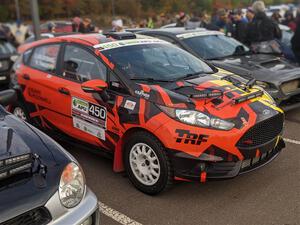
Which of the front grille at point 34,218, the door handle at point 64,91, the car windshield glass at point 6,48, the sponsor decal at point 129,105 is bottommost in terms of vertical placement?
the car windshield glass at point 6,48

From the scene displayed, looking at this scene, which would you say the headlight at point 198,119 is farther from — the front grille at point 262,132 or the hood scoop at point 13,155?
the hood scoop at point 13,155

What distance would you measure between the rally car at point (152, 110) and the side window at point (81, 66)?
12mm

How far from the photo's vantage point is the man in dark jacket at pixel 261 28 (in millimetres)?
8164

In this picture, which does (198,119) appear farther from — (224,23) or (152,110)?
(224,23)

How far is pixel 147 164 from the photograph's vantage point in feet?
12.9

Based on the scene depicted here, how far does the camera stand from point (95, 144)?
4547 mm

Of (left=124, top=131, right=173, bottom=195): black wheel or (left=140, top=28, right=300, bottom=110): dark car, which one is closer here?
(left=124, top=131, right=173, bottom=195): black wheel

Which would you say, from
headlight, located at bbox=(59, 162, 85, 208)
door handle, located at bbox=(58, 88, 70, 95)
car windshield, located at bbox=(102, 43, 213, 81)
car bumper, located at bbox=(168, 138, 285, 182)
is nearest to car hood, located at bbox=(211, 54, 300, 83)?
car windshield, located at bbox=(102, 43, 213, 81)

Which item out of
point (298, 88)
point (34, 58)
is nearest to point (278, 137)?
point (298, 88)

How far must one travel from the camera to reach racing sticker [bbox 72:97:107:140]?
434cm

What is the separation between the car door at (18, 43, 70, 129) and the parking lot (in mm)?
923

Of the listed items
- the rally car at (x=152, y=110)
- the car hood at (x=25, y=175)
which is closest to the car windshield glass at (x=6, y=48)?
the rally car at (x=152, y=110)

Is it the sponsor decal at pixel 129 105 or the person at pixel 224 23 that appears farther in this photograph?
the person at pixel 224 23

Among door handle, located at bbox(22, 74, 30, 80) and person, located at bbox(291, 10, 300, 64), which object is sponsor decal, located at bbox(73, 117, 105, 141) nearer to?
door handle, located at bbox(22, 74, 30, 80)
